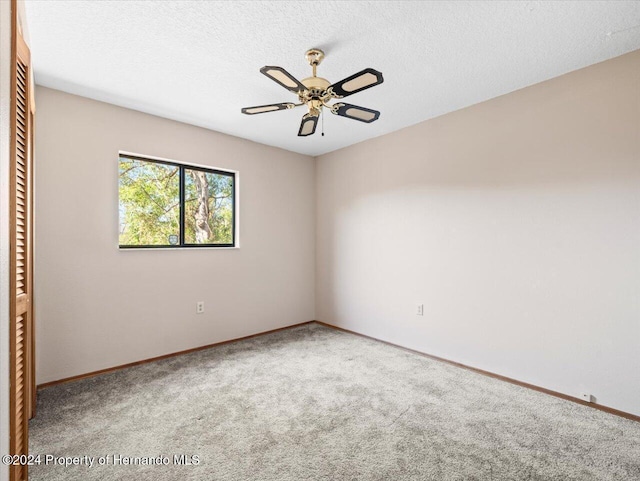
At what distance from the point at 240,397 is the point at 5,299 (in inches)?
71.4

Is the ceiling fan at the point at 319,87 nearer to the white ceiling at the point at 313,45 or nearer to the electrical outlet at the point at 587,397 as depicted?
the white ceiling at the point at 313,45

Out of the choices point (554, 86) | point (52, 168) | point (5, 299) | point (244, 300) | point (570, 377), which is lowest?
point (570, 377)

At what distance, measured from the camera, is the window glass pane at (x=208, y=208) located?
362 centimetres

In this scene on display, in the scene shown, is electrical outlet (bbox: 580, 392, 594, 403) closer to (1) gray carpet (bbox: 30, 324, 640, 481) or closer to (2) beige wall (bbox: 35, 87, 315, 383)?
(1) gray carpet (bbox: 30, 324, 640, 481)

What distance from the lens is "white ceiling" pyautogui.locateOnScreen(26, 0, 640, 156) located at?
1.83m

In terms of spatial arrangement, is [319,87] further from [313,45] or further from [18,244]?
[18,244]

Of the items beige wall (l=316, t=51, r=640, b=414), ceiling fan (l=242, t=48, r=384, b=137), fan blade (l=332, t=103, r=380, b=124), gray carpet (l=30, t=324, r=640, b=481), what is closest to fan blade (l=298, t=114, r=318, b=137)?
ceiling fan (l=242, t=48, r=384, b=137)

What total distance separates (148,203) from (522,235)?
3588 millimetres

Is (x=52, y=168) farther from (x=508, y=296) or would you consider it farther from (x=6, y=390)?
(x=508, y=296)

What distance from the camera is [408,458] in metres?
1.79

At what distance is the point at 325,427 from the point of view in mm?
2080

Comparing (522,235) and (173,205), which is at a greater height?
(173,205)

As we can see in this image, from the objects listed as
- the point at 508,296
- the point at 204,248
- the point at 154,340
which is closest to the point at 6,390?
the point at 154,340

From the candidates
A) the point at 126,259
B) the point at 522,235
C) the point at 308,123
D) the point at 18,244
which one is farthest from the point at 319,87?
the point at 126,259
